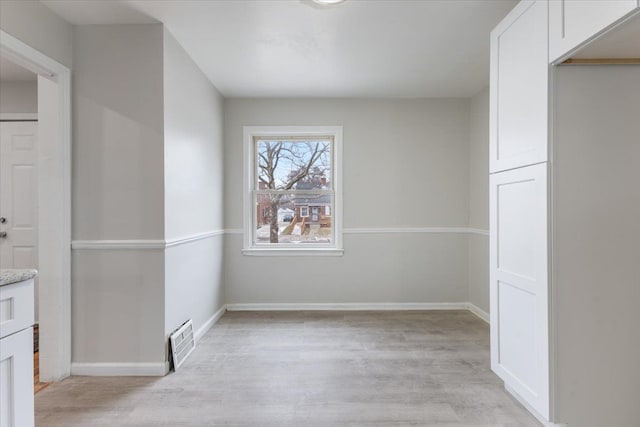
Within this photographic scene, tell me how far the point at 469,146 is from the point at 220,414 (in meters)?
3.92

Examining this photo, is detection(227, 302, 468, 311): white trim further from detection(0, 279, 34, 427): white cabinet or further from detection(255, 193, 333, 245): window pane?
detection(0, 279, 34, 427): white cabinet

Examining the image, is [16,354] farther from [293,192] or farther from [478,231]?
[478,231]

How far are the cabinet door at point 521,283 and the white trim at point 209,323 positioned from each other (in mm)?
2517

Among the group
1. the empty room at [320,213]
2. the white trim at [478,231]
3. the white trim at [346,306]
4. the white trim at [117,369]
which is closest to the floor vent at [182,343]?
the empty room at [320,213]

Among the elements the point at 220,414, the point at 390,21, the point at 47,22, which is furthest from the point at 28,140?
the point at 390,21

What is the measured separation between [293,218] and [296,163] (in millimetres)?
695

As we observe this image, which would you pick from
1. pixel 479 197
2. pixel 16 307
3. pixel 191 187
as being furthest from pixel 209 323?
pixel 479 197

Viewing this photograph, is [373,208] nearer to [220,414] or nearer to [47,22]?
[220,414]

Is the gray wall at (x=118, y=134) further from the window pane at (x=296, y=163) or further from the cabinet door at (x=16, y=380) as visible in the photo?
the window pane at (x=296, y=163)

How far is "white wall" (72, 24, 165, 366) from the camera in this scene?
8.93 feet

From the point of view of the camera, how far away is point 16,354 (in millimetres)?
1327

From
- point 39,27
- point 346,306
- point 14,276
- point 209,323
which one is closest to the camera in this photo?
point 14,276

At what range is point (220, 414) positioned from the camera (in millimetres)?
2199

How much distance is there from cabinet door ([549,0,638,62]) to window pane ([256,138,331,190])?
3.00 m
